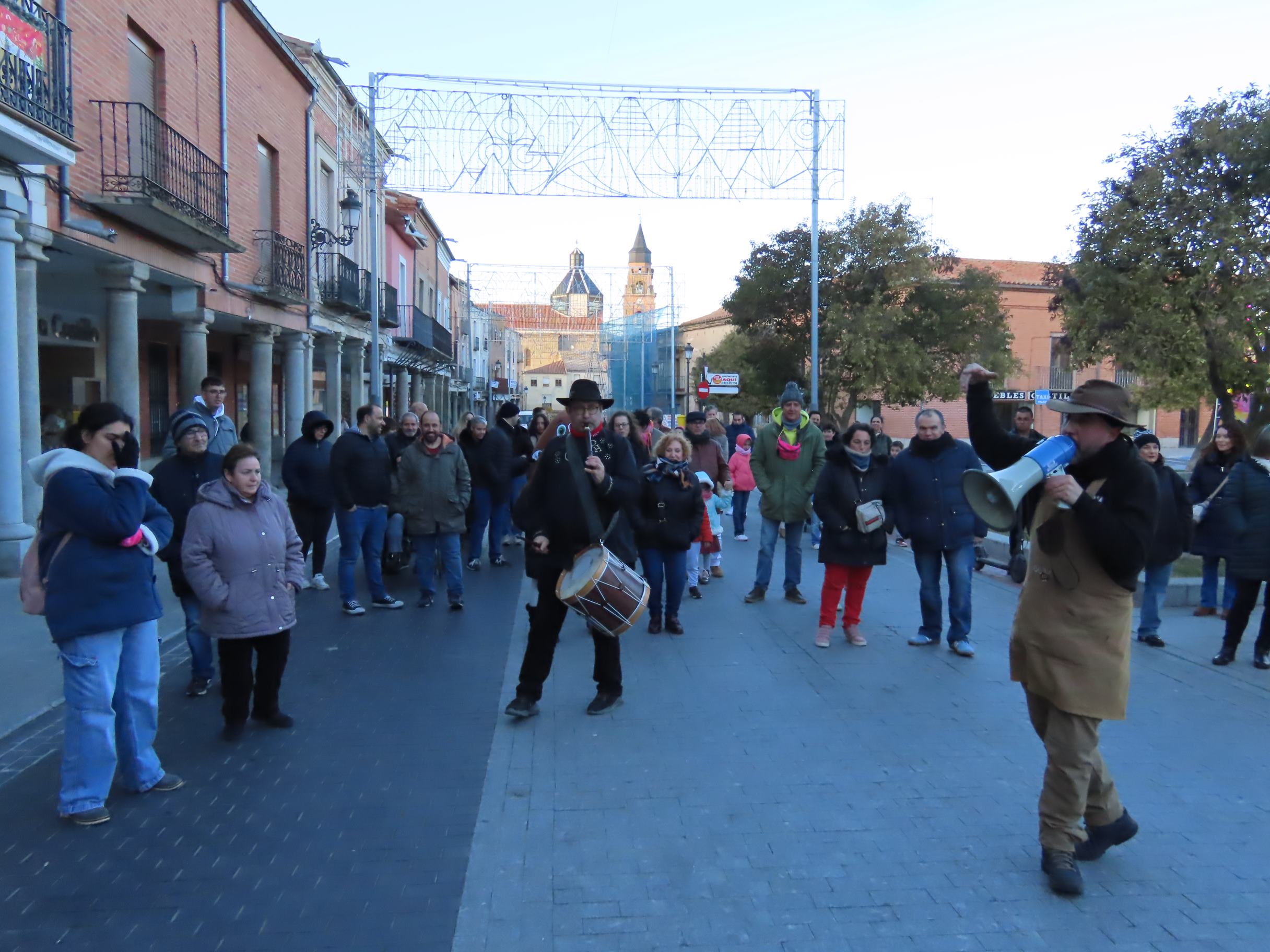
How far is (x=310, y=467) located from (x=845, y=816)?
6.08 meters

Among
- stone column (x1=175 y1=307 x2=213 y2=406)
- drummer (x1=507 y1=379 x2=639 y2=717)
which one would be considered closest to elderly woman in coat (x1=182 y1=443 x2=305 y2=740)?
drummer (x1=507 y1=379 x2=639 y2=717)

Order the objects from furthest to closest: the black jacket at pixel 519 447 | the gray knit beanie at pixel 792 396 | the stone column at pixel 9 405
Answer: the black jacket at pixel 519 447, the stone column at pixel 9 405, the gray knit beanie at pixel 792 396

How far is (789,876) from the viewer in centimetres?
369

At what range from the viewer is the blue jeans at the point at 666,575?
7758 mm

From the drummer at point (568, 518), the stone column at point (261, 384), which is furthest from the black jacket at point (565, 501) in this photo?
the stone column at point (261, 384)

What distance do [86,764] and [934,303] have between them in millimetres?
29968

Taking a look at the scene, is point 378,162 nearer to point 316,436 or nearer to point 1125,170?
point 316,436

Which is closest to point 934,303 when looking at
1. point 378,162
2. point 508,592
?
point 378,162

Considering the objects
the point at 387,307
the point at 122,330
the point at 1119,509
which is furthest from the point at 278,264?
the point at 1119,509

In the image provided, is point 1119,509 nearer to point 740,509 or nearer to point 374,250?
point 740,509

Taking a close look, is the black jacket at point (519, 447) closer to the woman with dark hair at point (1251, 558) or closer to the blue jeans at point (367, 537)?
the blue jeans at point (367, 537)

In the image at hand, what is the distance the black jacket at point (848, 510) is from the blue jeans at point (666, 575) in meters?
1.10

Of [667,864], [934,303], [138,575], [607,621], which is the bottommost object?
[667,864]

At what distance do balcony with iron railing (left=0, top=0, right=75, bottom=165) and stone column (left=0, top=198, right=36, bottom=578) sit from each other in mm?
649
